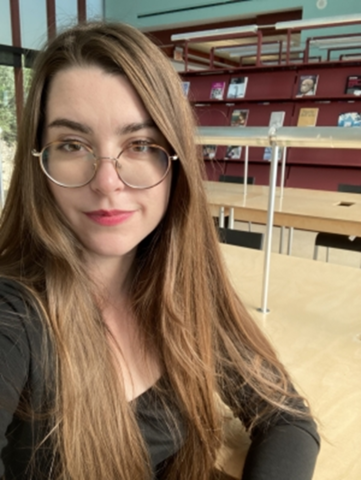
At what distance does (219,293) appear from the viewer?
0.83 meters

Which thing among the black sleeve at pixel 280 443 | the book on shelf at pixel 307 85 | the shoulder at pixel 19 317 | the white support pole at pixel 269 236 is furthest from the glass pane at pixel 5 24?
the black sleeve at pixel 280 443

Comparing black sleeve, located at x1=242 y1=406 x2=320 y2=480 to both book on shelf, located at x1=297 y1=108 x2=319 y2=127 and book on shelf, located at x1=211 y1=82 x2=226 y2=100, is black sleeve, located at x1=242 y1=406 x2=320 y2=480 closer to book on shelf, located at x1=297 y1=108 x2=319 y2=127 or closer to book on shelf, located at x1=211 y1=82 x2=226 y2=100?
book on shelf, located at x1=297 y1=108 x2=319 y2=127

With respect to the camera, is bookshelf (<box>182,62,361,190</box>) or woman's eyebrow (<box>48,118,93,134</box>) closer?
woman's eyebrow (<box>48,118,93,134</box>)

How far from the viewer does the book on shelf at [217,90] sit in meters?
5.61

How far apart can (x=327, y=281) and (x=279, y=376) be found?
0.65m

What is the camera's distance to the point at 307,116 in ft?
16.8

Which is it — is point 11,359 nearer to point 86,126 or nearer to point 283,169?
point 86,126

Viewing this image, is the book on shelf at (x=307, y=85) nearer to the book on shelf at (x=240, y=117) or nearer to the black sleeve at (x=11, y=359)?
the book on shelf at (x=240, y=117)

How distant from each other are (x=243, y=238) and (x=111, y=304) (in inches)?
50.4

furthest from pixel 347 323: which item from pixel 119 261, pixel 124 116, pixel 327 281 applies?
pixel 124 116

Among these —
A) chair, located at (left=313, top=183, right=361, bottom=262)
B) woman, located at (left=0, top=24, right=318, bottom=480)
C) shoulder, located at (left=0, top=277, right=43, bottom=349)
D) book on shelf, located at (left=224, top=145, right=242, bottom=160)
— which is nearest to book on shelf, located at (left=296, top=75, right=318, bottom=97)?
book on shelf, located at (left=224, top=145, right=242, bottom=160)

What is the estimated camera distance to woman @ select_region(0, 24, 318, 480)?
0.61 meters

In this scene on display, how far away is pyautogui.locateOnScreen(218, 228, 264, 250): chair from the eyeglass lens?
1233 mm

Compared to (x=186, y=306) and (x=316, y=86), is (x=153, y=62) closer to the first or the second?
(x=186, y=306)
